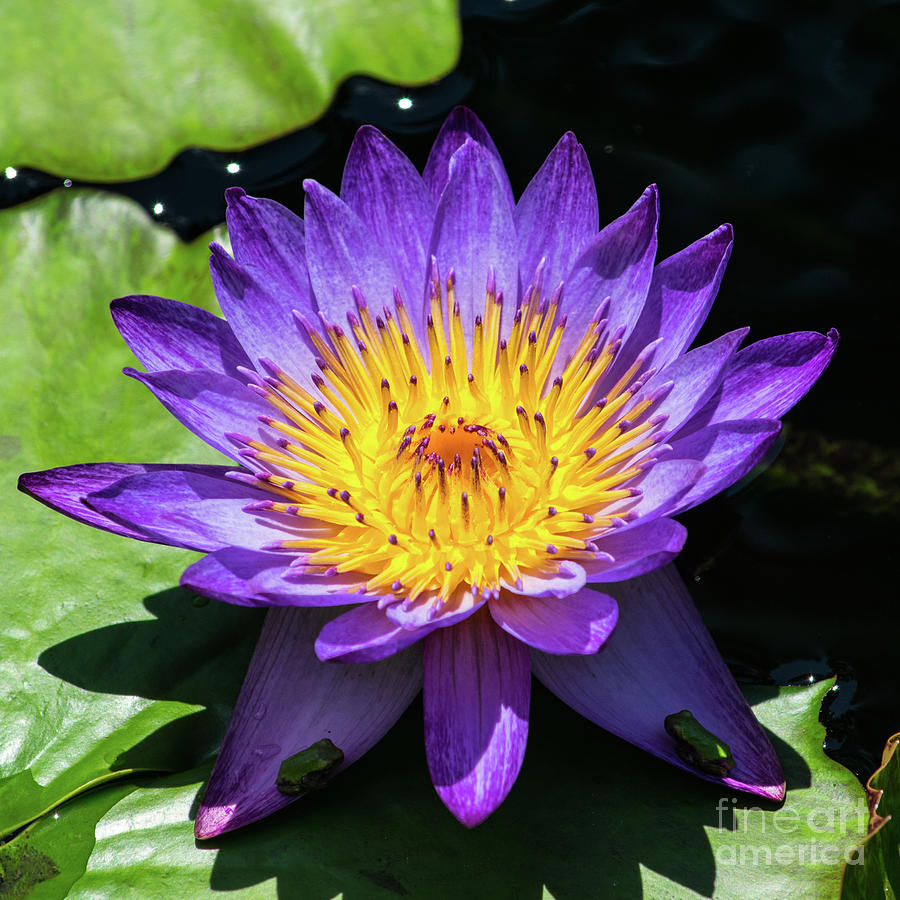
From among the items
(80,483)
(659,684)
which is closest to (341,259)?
(80,483)

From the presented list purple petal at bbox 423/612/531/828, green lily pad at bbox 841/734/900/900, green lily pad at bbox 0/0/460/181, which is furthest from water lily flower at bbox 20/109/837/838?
green lily pad at bbox 0/0/460/181

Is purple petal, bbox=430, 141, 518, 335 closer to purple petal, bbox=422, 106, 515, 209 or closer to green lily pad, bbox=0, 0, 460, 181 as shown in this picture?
purple petal, bbox=422, 106, 515, 209

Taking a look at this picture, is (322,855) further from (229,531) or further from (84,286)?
(84,286)

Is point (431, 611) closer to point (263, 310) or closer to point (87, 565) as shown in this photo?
point (263, 310)

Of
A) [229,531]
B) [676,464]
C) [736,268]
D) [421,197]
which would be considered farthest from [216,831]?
[736,268]

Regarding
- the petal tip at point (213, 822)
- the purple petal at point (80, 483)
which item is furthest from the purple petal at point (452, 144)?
the petal tip at point (213, 822)

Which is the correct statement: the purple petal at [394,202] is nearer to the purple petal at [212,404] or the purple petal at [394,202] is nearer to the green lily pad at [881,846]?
the purple petal at [212,404]
